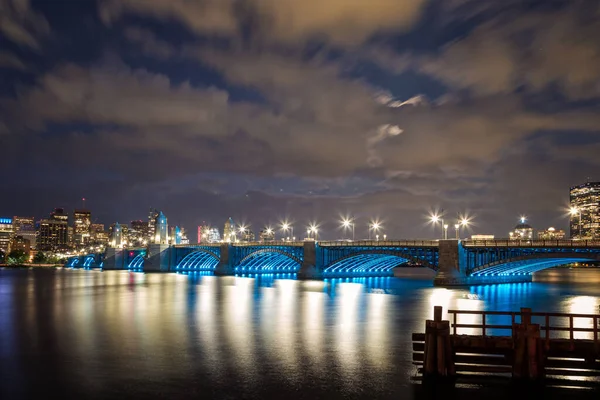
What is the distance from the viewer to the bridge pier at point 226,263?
16012 cm

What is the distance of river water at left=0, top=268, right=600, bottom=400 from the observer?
2559cm

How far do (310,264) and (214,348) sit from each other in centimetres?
9197

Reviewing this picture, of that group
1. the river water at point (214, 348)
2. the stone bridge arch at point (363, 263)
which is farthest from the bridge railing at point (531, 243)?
the stone bridge arch at point (363, 263)

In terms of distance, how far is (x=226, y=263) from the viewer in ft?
529

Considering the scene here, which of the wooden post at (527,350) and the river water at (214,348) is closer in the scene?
the wooden post at (527,350)

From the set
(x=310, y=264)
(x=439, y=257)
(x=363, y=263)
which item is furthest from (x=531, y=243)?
(x=310, y=264)

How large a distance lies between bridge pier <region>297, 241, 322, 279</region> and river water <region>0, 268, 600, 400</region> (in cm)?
5630

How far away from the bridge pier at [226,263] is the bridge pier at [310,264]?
38.9 metres

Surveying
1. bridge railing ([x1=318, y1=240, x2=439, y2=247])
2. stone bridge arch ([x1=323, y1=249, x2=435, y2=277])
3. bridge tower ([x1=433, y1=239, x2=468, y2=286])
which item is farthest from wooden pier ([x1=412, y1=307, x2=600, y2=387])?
stone bridge arch ([x1=323, y1=249, x2=435, y2=277])

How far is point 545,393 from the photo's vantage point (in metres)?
23.5

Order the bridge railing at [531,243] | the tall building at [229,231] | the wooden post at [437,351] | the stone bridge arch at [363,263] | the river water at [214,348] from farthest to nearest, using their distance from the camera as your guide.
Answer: the tall building at [229,231], the stone bridge arch at [363,263], the bridge railing at [531,243], the river water at [214,348], the wooden post at [437,351]

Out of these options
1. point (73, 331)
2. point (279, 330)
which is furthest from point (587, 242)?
point (73, 331)

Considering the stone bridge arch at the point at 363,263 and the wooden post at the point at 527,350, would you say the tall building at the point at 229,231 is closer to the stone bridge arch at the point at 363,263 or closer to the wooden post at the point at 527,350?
the stone bridge arch at the point at 363,263

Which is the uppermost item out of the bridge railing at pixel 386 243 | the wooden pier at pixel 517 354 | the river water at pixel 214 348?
the bridge railing at pixel 386 243
